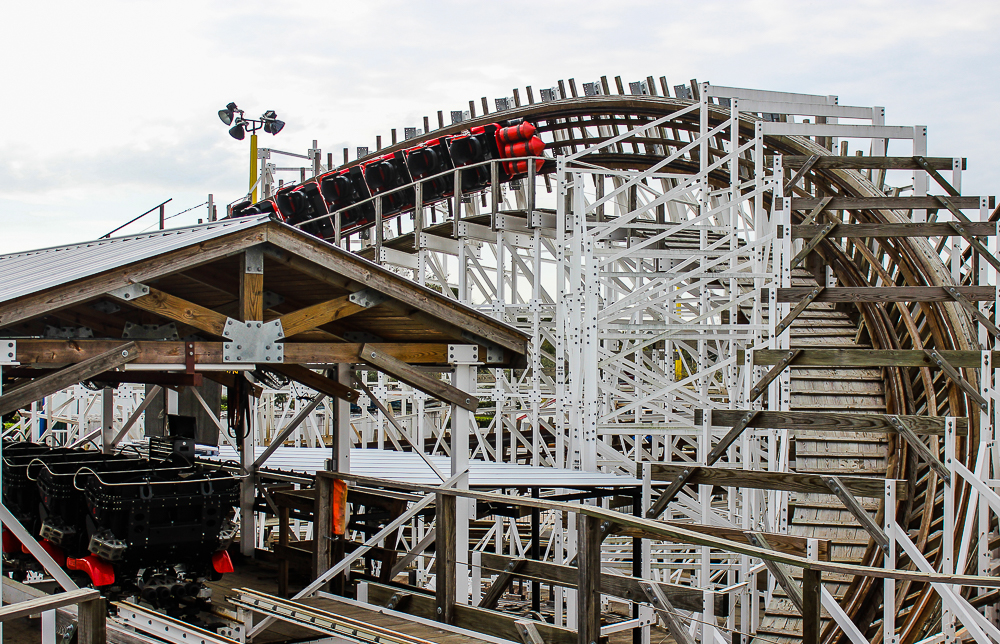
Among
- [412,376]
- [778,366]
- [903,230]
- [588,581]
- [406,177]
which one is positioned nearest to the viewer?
[588,581]

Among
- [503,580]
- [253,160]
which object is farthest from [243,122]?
[503,580]

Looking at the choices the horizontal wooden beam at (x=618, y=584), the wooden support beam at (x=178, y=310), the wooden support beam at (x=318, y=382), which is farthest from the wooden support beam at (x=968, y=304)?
the wooden support beam at (x=178, y=310)

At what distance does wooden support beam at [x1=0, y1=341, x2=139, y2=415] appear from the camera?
5945mm

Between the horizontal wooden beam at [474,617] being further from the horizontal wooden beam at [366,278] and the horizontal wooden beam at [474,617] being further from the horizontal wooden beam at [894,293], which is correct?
the horizontal wooden beam at [894,293]

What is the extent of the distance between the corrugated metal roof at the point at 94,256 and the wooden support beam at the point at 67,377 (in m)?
0.54

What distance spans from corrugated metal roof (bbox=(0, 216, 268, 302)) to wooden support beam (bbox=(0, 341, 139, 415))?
21.2 inches

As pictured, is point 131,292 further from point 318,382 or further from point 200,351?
point 318,382

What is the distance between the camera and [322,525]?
8039mm

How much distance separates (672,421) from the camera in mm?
13828

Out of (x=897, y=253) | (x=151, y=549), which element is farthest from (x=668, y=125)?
(x=151, y=549)

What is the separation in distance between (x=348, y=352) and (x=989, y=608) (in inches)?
237

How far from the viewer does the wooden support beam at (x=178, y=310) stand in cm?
661

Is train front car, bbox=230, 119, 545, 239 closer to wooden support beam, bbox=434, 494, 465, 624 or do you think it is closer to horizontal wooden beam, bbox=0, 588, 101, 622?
wooden support beam, bbox=434, 494, 465, 624

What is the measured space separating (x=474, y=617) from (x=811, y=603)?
266 centimetres
